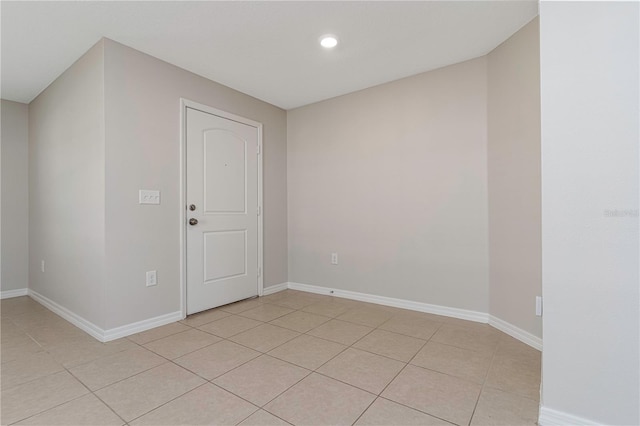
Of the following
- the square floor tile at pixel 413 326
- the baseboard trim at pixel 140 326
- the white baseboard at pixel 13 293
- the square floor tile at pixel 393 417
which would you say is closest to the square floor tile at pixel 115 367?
the baseboard trim at pixel 140 326

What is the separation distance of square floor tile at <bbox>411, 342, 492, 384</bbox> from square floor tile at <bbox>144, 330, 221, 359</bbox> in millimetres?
1534

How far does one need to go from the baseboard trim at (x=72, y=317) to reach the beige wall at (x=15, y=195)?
1.47 ft

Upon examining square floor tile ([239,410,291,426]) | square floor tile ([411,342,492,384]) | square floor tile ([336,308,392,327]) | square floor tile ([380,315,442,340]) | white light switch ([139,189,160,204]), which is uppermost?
white light switch ([139,189,160,204])

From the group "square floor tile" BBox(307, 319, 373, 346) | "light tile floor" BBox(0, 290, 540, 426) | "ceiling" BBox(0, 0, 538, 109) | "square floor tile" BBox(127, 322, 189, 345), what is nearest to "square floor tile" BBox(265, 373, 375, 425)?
"light tile floor" BBox(0, 290, 540, 426)

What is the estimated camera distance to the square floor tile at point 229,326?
2.54 m

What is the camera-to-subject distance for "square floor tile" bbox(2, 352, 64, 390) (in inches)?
70.4

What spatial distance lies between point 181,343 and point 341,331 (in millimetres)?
1248

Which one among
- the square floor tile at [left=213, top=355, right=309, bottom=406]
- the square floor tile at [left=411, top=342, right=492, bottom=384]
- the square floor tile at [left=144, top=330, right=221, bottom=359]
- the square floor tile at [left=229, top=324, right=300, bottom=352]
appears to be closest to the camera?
the square floor tile at [left=213, top=355, right=309, bottom=406]

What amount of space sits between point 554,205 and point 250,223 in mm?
2897

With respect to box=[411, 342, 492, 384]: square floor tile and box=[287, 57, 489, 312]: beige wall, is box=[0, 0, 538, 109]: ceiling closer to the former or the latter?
box=[287, 57, 489, 312]: beige wall

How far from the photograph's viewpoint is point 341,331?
8.36 ft

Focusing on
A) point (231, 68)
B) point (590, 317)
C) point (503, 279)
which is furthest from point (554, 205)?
point (231, 68)

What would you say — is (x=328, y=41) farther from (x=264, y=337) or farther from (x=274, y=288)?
(x=274, y=288)

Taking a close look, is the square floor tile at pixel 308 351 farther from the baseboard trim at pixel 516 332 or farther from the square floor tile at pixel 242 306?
the baseboard trim at pixel 516 332
